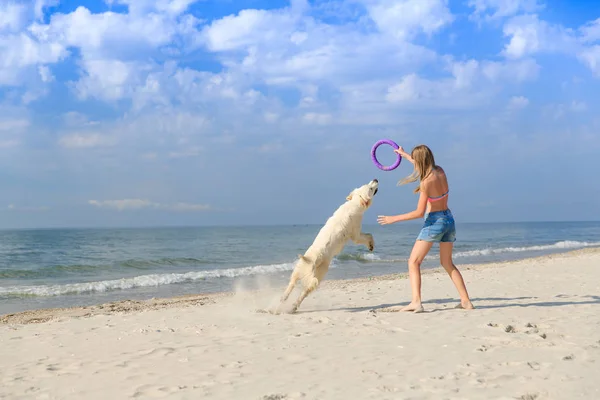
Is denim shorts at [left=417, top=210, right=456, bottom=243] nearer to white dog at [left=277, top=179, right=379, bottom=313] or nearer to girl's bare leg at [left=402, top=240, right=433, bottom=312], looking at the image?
girl's bare leg at [left=402, top=240, right=433, bottom=312]

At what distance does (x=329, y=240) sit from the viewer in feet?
22.1

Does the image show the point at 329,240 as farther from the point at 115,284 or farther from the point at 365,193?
the point at 115,284

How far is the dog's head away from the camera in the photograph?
6914 millimetres

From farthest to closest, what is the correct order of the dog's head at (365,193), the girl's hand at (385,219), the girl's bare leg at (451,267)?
1. the dog's head at (365,193)
2. the girl's bare leg at (451,267)
3. the girl's hand at (385,219)

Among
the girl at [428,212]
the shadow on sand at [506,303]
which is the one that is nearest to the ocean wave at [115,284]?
the shadow on sand at [506,303]

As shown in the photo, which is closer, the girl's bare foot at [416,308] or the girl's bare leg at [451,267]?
the girl's bare foot at [416,308]

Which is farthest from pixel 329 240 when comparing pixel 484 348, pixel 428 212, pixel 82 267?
pixel 82 267

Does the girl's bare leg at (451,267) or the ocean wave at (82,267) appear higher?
the girl's bare leg at (451,267)

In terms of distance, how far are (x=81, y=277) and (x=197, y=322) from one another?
38.2 feet

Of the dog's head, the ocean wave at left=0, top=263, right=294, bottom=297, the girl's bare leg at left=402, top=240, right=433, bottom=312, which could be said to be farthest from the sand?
the ocean wave at left=0, top=263, right=294, bottom=297

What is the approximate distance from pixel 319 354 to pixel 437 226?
8.13 ft

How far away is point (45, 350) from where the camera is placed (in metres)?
4.92

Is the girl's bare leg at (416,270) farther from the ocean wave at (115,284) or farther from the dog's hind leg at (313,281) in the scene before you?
the ocean wave at (115,284)

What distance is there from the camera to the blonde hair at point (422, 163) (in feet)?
19.6
